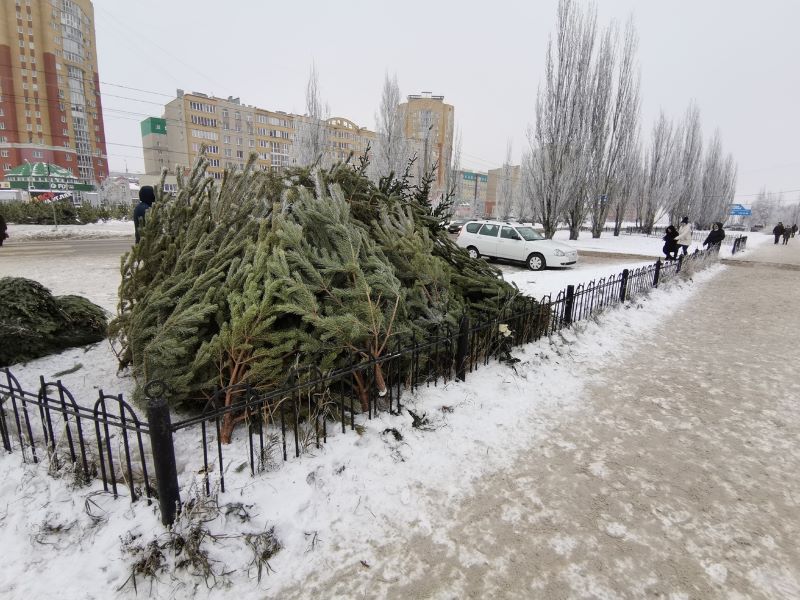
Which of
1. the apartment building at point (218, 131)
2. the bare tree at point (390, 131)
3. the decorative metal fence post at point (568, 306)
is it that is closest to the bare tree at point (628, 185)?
the bare tree at point (390, 131)

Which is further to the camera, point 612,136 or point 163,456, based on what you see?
point 612,136

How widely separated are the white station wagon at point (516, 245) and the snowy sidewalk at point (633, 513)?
28.3ft

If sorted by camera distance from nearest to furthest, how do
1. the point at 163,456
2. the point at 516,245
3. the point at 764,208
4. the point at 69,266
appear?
1. the point at 163,456
2. the point at 69,266
3. the point at 516,245
4. the point at 764,208

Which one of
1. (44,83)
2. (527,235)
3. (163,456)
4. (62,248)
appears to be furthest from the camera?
(44,83)

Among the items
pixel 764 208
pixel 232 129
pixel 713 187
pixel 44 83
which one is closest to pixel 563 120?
pixel 713 187

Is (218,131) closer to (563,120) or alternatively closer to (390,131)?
(390,131)

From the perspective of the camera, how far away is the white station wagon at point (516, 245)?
13107 mm

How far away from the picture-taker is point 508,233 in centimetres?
1384

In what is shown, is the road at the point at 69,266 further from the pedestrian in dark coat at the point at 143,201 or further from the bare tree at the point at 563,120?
the bare tree at the point at 563,120

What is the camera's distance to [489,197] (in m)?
103

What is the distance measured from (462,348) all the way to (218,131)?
69.7 m

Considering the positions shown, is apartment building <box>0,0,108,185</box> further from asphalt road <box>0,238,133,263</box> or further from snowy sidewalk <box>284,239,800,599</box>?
snowy sidewalk <box>284,239,800,599</box>

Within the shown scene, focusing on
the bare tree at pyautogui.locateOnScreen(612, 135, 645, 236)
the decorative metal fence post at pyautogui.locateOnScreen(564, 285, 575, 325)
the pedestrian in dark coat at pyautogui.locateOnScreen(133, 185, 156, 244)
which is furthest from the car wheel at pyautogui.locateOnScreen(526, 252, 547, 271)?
the bare tree at pyautogui.locateOnScreen(612, 135, 645, 236)

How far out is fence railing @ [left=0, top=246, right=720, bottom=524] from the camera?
7.87ft
